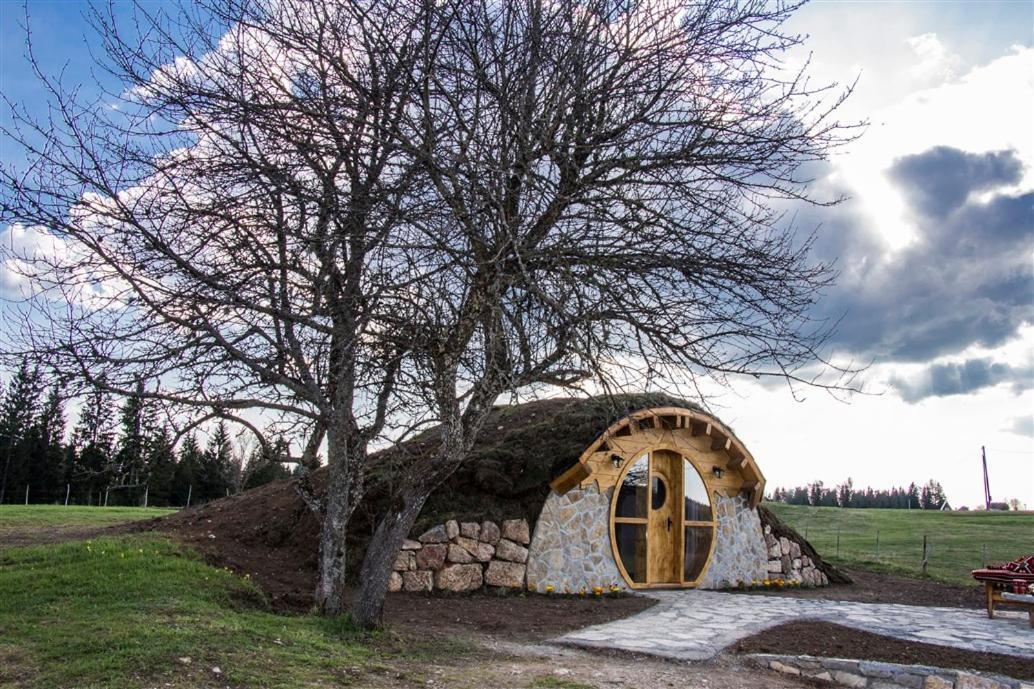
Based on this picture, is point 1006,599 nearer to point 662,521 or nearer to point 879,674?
point 879,674

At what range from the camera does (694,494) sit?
48.2 ft

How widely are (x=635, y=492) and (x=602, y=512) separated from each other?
100 cm

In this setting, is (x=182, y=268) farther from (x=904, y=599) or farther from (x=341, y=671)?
(x=904, y=599)

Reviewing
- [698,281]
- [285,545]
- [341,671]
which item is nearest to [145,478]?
[341,671]

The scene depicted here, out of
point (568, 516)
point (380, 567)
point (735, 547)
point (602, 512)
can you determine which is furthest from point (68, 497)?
point (380, 567)

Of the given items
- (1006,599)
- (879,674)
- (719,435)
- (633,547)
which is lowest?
(879,674)

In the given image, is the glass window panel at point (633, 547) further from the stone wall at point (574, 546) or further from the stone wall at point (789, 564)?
the stone wall at point (789, 564)

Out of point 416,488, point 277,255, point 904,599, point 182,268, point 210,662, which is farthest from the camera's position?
point 904,599

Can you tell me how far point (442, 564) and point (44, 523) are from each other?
31.7 feet

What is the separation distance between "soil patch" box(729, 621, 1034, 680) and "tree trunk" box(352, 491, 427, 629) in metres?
3.84

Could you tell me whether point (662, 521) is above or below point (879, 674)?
above

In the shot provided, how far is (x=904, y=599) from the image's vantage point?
13836 millimetres

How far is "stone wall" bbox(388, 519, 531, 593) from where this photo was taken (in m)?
11.6

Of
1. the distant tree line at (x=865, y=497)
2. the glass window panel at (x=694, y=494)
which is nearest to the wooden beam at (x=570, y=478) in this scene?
the glass window panel at (x=694, y=494)
